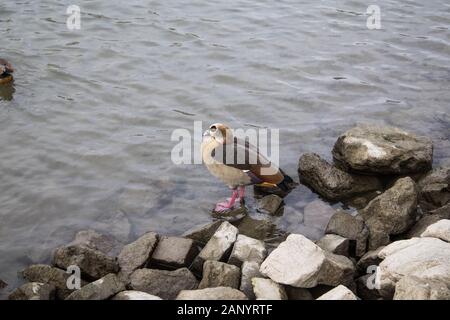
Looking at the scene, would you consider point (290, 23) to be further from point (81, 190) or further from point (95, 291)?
point (95, 291)

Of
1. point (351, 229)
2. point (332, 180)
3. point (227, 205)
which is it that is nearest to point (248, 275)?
point (351, 229)

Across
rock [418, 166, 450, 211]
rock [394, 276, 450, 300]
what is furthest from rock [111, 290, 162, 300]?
rock [418, 166, 450, 211]

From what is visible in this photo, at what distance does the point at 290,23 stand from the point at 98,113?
6299mm

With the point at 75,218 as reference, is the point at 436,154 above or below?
above

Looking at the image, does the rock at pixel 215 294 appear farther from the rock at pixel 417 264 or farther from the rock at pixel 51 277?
the rock at pixel 417 264

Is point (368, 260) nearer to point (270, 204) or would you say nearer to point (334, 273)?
point (334, 273)

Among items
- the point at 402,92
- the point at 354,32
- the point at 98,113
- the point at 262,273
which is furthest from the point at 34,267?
the point at 354,32

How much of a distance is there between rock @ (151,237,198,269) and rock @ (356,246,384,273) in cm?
190

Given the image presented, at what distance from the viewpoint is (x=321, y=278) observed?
194 inches

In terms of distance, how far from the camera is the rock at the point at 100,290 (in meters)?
4.76

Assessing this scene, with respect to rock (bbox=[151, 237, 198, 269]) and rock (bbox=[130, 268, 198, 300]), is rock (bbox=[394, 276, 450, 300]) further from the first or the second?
rock (bbox=[151, 237, 198, 269])

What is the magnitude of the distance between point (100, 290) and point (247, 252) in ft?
5.36

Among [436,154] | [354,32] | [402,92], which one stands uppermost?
[354,32]

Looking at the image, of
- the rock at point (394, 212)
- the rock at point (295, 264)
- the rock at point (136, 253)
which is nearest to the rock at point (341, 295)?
the rock at point (295, 264)
